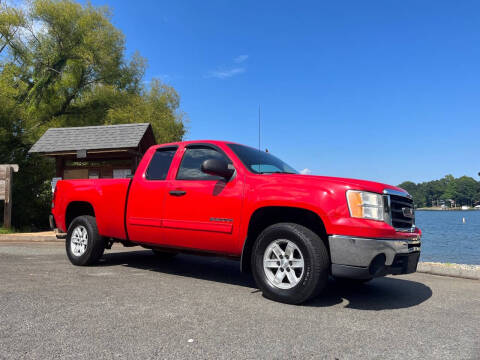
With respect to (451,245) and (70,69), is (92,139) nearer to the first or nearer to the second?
(70,69)

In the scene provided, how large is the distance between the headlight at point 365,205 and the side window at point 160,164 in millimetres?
2809

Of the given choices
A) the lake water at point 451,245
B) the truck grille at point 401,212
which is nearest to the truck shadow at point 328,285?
the truck grille at point 401,212

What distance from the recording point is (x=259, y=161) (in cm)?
537

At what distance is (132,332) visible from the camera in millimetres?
3191

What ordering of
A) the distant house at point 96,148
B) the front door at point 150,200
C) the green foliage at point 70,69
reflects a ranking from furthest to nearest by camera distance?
the green foliage at point 70,69
the distant house at point 96,148
the front door at point 150,200

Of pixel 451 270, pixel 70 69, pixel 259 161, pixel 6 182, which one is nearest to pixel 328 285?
pixel 259 161

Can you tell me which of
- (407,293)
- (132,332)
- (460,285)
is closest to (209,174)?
(132,332)

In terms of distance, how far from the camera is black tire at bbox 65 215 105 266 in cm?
629

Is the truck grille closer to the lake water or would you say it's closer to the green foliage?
the lake water

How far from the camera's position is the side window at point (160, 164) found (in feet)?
18.7

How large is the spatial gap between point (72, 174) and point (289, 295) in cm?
1132

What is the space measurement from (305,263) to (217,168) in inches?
60.8

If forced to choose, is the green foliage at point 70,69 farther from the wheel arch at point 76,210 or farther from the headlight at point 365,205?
the headlight at point 365,205

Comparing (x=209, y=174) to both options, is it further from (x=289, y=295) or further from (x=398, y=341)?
(x=398, y=341)
